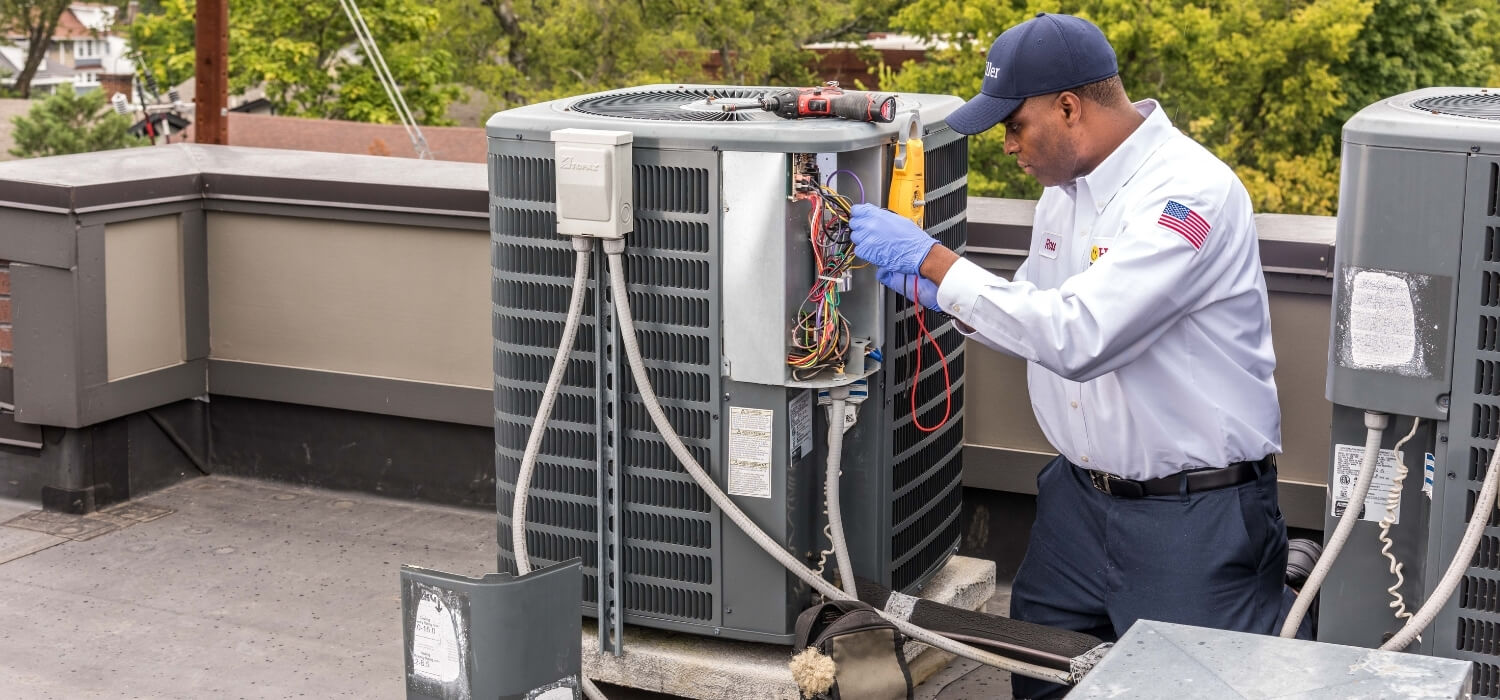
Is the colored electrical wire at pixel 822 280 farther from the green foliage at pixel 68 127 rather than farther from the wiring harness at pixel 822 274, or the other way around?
the green foliage at pixel 68 127

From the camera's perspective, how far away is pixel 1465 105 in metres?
2.91

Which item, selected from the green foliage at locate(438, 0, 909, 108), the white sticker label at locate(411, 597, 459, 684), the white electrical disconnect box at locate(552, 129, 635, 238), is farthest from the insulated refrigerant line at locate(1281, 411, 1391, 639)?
the green foliage at locate(438, 0, 909, 108)

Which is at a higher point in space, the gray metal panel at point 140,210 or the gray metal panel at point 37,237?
the gray metal panel at point 140,210

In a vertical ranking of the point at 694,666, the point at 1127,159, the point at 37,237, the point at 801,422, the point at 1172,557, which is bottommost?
the point at 694,666

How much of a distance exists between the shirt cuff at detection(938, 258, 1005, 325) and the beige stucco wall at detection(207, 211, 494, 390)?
8.47 feet

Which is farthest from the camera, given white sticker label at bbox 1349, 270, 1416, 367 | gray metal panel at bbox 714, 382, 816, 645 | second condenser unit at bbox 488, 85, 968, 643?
gray metal panel at bbox 714, 382, 816, 645

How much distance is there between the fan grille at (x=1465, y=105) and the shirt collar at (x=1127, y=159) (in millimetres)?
492

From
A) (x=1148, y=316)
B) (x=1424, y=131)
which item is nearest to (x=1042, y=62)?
(x=1148, y=316)

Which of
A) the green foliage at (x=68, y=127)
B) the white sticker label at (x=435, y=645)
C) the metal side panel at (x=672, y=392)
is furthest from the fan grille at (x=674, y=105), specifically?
the green foliage at (x=68, y=127)

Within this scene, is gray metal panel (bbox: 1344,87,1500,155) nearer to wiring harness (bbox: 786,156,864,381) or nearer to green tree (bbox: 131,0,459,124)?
wiring harness (bbox: 786,156,864,381)

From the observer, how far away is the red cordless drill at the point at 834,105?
3333 mm

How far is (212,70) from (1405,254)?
36.8 feet

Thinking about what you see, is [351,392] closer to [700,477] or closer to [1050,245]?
[700,477]

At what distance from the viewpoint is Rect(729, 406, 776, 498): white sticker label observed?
3.41 meters
